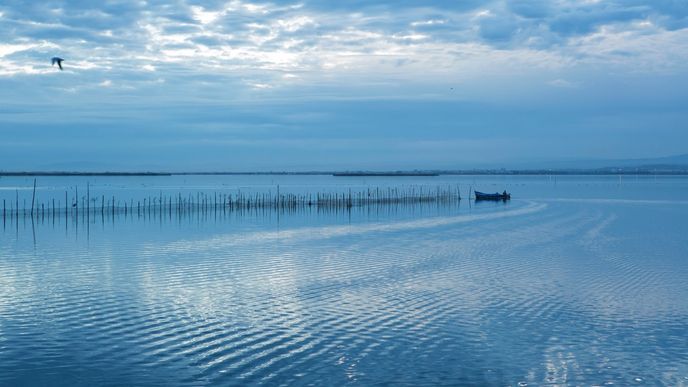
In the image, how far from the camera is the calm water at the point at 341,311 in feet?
25.6

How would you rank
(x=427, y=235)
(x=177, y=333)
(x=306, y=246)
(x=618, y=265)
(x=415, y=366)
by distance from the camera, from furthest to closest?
(x=427, y=235), (x=306, y=246), (x=618, y=265), (x=177, y=333), (x=415, y=366)

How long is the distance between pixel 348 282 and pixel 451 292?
2.09 metres

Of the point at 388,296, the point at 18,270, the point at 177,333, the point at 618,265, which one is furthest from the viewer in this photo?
the point at 618,265

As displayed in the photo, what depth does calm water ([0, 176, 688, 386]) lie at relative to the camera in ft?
25.6

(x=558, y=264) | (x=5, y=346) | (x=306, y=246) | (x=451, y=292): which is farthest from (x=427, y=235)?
(x=5, y=346)

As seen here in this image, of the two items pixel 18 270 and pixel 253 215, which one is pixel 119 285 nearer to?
pixel 18 270

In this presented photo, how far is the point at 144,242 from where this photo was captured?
67.8 ft

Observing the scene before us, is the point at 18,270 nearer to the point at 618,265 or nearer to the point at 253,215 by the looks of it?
the point at 618,265

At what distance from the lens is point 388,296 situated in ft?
39.1

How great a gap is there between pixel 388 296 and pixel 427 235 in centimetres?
1172

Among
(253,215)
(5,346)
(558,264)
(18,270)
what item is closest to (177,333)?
(5,346)

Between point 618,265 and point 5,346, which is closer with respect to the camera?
point 5,346

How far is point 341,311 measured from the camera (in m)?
10.7

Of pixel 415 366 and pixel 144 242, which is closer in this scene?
pixel 415 366
